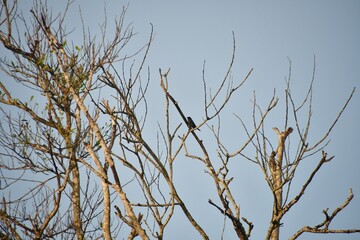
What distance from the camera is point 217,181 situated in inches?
77.1

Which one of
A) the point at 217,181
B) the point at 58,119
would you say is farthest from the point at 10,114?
the point at 217,181

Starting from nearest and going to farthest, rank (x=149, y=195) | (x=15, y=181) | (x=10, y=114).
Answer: (x=149, y=195) < (x=15, y=181) < (x=10, y=114)

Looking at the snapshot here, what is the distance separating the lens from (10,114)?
18.5 ft

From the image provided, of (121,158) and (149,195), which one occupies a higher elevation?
(121,158)

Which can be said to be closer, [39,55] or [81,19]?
[81,19]

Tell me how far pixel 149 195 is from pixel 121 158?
0.29 m

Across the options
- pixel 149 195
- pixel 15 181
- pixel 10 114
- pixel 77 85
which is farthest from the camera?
pixel 10 114

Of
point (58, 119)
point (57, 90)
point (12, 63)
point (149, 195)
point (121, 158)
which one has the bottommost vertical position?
point (149, 195)

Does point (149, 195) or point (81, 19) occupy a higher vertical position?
point (81, 19)

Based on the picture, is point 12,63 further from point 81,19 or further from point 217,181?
point 217,181

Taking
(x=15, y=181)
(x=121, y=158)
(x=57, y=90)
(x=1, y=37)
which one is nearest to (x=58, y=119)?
(x=57, y=90)

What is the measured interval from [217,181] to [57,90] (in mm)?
4395

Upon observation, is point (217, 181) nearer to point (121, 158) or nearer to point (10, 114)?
point (121, 158)

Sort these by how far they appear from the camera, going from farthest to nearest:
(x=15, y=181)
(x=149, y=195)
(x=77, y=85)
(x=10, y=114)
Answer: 1. (x=10, y=114)
2. (x=77, y=85)
3. (x=15, y=181)
4. (x=149, y=195)
